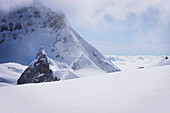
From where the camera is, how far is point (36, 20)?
554 feet

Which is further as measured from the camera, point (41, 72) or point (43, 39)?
point (43, 39)

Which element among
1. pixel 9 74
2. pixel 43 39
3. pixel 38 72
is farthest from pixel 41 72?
pixel 43 39

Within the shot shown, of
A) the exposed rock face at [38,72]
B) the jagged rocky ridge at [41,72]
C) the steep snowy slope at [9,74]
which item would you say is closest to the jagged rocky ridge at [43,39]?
the steep snowy slope at [9,74]

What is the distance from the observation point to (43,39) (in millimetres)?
149000

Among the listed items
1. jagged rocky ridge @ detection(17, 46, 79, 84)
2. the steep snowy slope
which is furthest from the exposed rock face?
the steep snowy slope

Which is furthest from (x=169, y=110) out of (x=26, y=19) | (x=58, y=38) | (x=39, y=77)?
(x=26, y=19)

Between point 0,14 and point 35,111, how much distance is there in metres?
202

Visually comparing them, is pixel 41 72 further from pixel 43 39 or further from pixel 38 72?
pixel 43 39

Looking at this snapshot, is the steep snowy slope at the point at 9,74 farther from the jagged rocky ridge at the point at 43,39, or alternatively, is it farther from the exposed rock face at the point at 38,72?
the jagged rocky ridge at the point at 43,39

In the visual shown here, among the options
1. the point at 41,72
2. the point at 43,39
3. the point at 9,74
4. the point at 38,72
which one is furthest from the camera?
the point at 43,39

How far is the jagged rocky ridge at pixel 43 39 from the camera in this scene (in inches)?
5266

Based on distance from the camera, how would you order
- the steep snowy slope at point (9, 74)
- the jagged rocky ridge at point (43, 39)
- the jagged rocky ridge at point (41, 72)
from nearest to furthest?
the jagged rocky ridge at point (41, 72) → the steep snowy slope at point (9, 74) → the jagged rocky ridge at point (43, 39)

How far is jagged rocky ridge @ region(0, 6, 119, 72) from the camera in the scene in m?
134

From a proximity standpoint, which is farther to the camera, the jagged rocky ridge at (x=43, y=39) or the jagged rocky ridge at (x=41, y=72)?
the jagged rocky ridge at (x=43, y=39)
